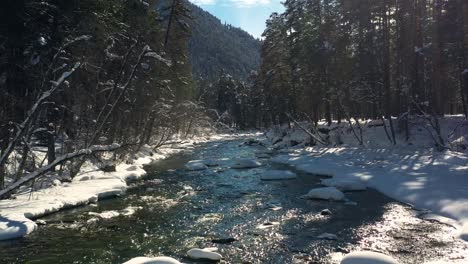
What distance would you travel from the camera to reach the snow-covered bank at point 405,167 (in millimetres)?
16156

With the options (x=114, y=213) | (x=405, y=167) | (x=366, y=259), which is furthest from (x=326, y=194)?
(x=114, y=213)

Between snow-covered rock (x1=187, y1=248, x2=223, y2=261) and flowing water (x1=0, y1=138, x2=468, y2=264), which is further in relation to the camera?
flowing water (x1=0, y1=138, x2=468, y2=264)

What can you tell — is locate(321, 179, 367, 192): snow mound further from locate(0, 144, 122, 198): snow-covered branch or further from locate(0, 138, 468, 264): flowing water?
locate(0, 144, 122, 198): snow-covered branch

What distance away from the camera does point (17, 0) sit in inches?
652

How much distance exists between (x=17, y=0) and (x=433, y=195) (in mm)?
17922

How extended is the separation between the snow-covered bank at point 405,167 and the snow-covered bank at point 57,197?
1126cm

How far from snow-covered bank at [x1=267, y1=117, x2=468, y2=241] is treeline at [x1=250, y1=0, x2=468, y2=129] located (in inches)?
89.0

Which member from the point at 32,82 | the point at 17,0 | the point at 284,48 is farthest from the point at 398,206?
the point at 284,48

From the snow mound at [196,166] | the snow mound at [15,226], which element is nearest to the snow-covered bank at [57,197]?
the snow mound at [15,226]

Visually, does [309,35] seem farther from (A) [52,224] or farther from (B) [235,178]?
(A) [52,224]

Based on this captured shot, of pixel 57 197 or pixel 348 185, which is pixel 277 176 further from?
pixel 57 197

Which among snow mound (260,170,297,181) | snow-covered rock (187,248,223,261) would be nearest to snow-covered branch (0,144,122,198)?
snow-covered rock (187,248,223,261)

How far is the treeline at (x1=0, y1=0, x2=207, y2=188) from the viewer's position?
15.5 meters

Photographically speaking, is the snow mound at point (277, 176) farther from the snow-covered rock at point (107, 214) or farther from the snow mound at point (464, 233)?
the snow mound at point (464, 233)
